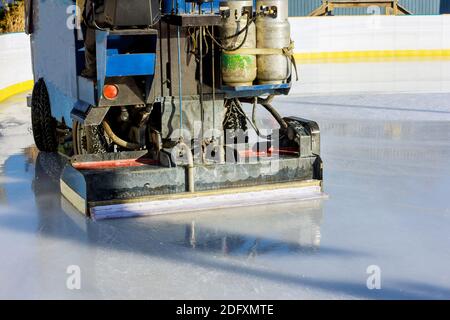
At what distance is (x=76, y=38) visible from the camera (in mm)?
5367

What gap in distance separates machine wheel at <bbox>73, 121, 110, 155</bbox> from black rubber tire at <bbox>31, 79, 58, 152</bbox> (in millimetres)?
1309

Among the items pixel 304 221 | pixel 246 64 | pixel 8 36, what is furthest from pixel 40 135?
pixel 8 36

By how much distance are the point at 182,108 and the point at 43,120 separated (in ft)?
7.62

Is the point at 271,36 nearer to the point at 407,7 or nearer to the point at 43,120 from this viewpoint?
the point at 43,120

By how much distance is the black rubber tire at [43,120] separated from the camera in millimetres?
7117

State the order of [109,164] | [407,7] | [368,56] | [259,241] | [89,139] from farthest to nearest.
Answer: [407,7], [368,56], [89,139], [109,164], [259,241]

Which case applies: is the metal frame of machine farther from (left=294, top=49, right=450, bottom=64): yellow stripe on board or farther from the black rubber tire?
Result: (left=294, top=49, right=450, bottom=64): yellow stripe on board

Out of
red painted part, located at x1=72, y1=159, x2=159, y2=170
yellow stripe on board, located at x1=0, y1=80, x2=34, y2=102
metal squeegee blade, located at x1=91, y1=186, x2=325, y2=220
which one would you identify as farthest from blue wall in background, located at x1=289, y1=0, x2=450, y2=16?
red painted part, located at x1=72, y1=159, x2=159, y2=170

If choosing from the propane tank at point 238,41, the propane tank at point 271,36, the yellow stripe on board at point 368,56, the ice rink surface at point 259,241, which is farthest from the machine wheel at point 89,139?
the yellow stripe on board at point 368,56

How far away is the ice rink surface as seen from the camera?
379 centimetres

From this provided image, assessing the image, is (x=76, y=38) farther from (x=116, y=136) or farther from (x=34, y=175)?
(x=34, y=175)

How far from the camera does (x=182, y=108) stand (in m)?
5.34

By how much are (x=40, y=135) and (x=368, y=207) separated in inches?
133

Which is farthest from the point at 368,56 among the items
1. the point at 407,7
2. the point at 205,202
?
the point at 205,202
